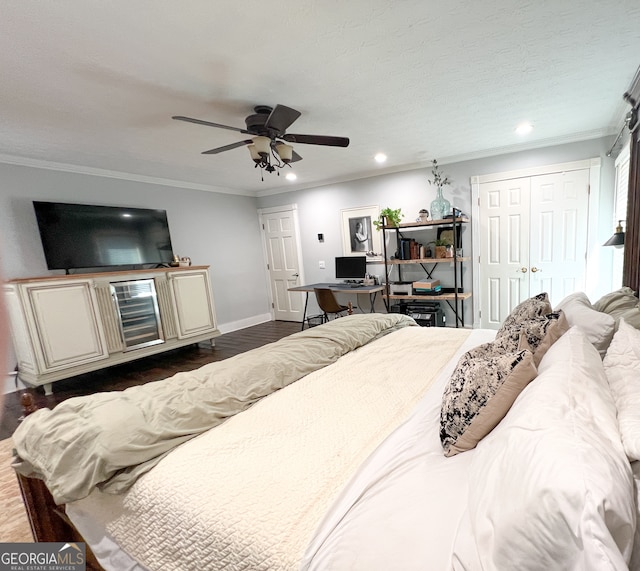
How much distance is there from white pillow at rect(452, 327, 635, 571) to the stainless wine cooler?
3905 mm

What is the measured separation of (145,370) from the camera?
12.7ft

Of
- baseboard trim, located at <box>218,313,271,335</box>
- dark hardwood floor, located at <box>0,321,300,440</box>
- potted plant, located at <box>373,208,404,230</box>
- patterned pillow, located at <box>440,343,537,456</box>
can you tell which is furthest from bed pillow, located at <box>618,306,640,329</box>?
→ baseboard trim, located at <box>218,313,271,335</box>

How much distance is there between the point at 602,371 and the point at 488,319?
3.52 metres

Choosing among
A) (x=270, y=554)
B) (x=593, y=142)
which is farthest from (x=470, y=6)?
(x=593, y=142)

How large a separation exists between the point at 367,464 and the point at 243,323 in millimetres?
4792

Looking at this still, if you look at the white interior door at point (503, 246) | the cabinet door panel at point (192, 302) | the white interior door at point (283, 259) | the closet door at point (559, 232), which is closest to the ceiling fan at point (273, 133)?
the cabinet door panel at point (192, 302)

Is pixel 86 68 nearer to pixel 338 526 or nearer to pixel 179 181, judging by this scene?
pixel 338 526

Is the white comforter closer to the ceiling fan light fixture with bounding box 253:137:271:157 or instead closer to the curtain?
the curtain

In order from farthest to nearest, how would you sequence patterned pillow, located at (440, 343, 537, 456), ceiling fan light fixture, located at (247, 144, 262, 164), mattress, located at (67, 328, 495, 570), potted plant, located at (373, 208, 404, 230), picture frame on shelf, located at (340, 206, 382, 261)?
picture frame on shelf, located at (340, 206, 382, 261) < potted plant, located at (373, 208, 404, 230) < ceiling fan light fixture, located at (247, 144, 262, 164) < patterned pillow, located at (440, 343, 537, 456) < mattress, located at (67, 328, 495, 570)

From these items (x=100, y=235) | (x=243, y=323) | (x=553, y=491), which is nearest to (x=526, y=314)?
(x=553, y=491)

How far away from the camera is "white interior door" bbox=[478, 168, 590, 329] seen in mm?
3652

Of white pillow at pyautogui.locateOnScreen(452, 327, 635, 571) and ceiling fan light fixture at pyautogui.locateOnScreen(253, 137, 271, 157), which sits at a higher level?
ceiling fan light fixture at pyautogui.locateOnScreen(253, 137, 271, 157)

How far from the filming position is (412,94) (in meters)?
2.42

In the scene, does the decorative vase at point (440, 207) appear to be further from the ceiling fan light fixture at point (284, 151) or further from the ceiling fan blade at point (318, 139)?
the ceiling fan light fixture at point (284, 151)
